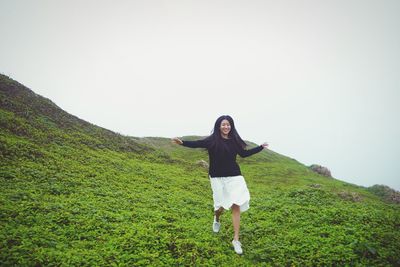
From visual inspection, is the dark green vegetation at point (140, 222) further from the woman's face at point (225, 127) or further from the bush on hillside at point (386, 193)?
the bush on hillside at point (386, 193)

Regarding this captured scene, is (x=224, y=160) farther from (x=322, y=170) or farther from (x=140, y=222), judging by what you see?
(x=322, y=170)

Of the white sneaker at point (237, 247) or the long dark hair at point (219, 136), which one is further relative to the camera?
the long dark hair at point (219, 136)

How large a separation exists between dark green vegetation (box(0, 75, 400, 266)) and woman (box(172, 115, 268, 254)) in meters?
1.39

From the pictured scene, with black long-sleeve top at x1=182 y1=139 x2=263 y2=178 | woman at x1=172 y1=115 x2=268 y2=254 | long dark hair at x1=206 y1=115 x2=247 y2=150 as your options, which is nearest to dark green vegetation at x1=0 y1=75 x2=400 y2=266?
woman at x1=172 y1=115 x2=268 y2=254

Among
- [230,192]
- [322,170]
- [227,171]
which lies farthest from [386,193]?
[227,171]

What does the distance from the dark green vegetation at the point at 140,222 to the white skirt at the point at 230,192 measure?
4.80 ft

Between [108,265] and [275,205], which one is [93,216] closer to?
[108,265]

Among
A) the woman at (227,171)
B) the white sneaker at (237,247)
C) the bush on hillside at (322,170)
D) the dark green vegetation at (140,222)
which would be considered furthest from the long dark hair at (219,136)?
the bush on hillside at (322,170)

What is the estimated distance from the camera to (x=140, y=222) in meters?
9.30

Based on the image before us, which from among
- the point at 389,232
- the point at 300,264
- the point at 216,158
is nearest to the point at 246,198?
the point at 216,158

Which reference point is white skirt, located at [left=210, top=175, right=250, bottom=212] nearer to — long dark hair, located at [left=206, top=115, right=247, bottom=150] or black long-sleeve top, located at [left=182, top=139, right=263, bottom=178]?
black long-sleeve top, located at [left=182, top=139, right=263, bottom=178]

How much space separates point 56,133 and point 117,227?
1505 centimetres

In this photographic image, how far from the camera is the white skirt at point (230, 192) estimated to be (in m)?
7.62

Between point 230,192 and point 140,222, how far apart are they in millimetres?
3766
